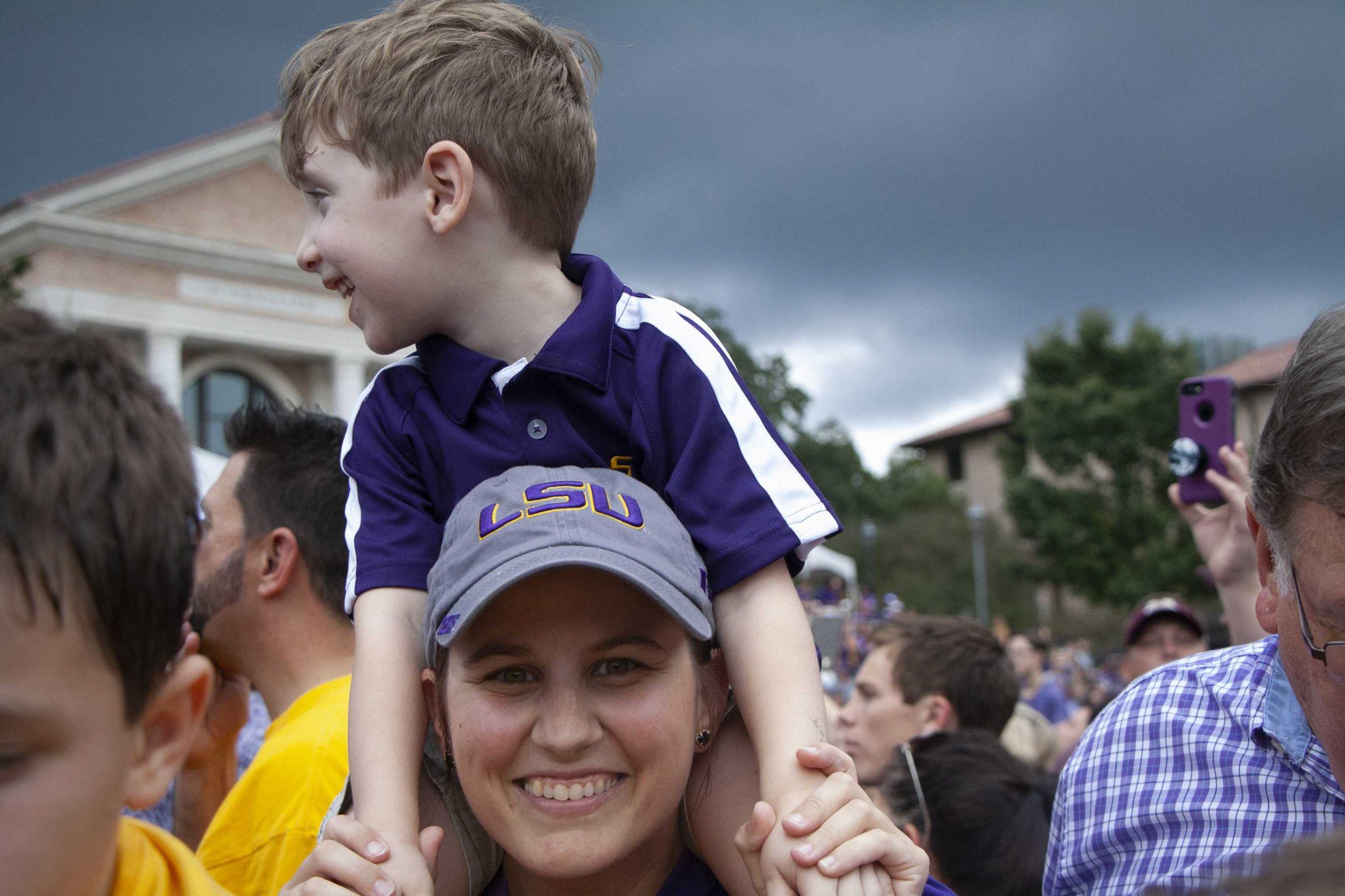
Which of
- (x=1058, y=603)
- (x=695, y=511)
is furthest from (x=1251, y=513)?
(x=1058, y=603)

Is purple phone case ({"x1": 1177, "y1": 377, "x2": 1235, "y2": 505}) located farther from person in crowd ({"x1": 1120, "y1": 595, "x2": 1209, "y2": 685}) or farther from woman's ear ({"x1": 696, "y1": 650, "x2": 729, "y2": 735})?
person in crowd ({"x1": 1120, "y1": 595, "x2": 1209, "y2": 685})

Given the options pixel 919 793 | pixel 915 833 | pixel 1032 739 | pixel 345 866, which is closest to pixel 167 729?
pixel 345 866

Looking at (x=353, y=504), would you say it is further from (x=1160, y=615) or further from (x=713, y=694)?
(x=1160, y=615)

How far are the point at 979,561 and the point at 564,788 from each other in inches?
1530

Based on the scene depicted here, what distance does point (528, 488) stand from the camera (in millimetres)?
1783

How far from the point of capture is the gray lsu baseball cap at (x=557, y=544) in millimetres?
1662

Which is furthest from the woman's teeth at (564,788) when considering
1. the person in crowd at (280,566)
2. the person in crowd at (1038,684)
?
the person in crowd at (1038,684)

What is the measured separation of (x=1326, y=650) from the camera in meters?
1.92

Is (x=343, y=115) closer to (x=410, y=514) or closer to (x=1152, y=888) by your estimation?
(x=410, y=514)

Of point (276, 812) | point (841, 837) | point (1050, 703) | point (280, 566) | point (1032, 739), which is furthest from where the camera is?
point (1050, 703)

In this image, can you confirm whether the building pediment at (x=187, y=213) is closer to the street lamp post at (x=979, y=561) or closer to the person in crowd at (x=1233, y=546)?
the street lamp post at (x=979, y=561)

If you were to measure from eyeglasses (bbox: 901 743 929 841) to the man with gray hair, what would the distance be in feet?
3.48

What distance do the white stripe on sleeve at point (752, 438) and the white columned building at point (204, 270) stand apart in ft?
95.0

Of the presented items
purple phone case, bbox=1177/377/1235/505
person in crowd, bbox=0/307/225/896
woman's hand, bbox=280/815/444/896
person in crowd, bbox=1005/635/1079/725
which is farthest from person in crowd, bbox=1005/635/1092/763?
person in crowd, bbox=0/307/225/896
